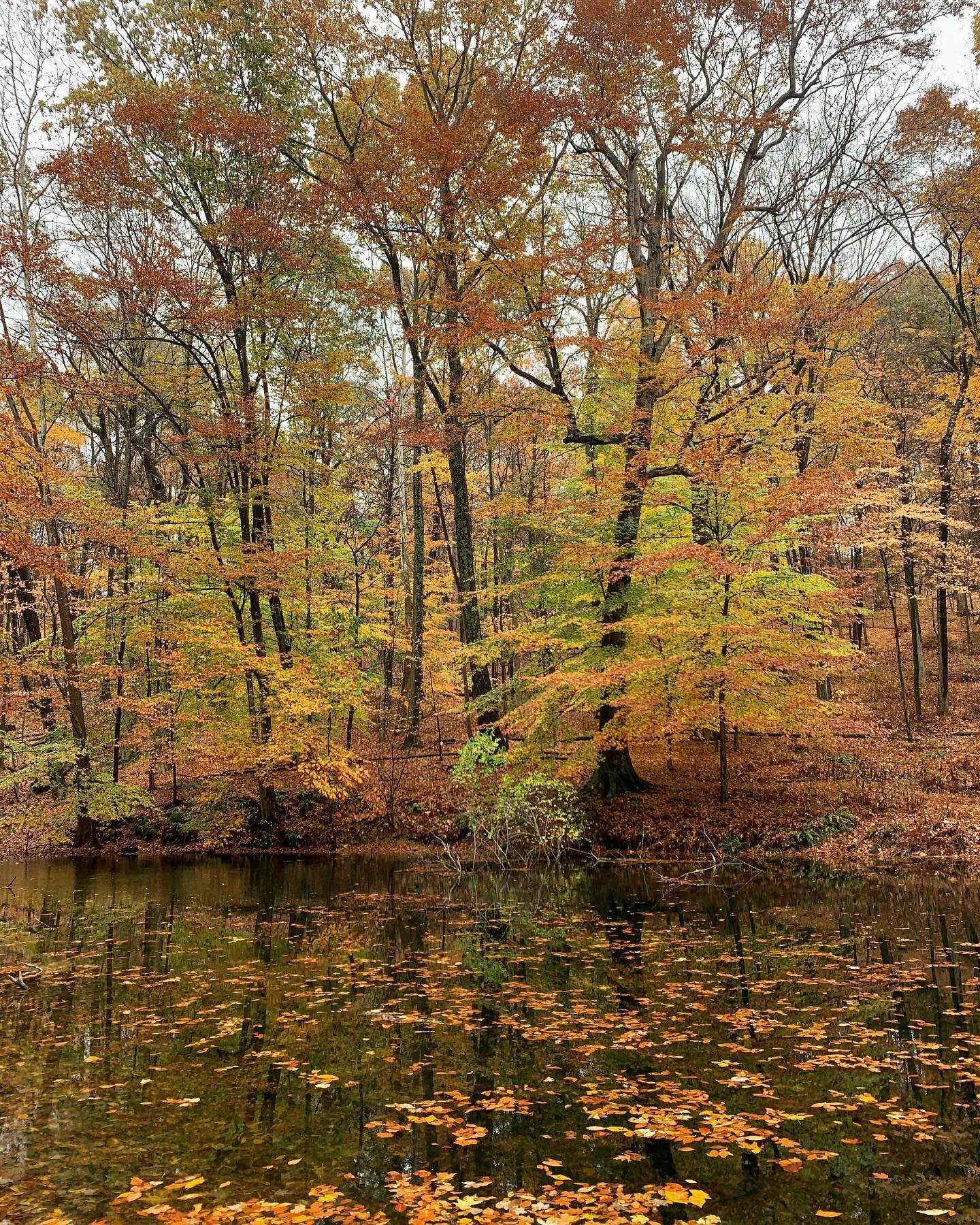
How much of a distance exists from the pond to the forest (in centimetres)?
572

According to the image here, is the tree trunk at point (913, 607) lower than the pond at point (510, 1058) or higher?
higher

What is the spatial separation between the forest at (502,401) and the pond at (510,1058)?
5722mm

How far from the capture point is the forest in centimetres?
1461

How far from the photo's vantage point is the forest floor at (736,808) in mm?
14133

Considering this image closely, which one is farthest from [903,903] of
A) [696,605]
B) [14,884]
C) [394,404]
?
[394,404]

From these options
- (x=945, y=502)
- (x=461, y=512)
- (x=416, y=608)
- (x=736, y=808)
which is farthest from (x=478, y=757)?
(x=945, y=502)

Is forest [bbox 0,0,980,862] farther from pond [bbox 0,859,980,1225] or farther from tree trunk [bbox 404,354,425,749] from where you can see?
pond [bbox 0,859,980,1225]

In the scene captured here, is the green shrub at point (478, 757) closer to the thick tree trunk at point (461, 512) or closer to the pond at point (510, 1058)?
the thick tree trunk at point (461, 512)

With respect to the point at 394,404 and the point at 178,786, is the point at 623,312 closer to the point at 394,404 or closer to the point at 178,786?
the point at 394,404

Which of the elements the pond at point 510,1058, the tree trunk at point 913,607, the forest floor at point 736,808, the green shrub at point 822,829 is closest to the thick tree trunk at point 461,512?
the forest floor at point 736,808

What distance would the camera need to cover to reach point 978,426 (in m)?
22.9

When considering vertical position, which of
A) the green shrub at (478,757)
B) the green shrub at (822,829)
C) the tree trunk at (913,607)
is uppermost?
the tree trunk at (913,607)

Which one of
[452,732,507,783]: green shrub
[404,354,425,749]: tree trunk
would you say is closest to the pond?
[452,732,507,783]: green shrub

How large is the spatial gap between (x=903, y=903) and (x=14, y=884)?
15.9 m
